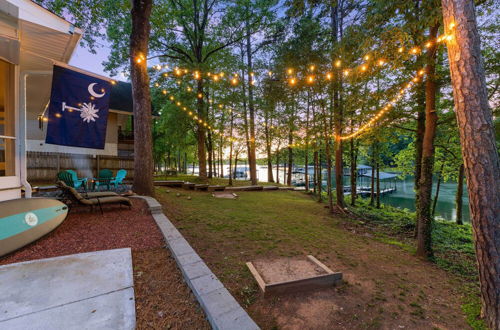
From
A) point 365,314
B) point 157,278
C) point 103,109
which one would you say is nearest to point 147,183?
point 103,109

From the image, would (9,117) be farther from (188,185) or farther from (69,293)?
(188,185)

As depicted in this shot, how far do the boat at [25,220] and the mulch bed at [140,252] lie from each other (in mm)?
130

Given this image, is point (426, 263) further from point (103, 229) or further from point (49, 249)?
point (49, 249)

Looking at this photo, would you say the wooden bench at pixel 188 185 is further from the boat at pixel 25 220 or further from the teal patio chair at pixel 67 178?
the boat at pixel 25 220

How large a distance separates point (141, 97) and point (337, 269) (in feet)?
24.5

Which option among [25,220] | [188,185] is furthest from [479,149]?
[188,185]

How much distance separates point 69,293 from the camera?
213 centimetres

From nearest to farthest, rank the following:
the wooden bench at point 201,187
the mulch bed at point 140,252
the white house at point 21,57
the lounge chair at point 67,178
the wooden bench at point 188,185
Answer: the mulch bed at point 140,252
the white house at point 21,57
the lounge chair at point 67,178
the wooden bench at point 201,187
the wooden bench at point 188,185

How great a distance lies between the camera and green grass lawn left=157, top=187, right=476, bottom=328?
226 centimetres

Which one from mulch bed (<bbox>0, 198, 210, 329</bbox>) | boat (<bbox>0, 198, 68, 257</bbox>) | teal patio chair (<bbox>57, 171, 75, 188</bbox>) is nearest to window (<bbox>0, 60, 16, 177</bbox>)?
boat (<bbox>0, 198, 68, 257</bbox>)

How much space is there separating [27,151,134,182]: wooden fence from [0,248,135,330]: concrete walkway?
8490 millimetres

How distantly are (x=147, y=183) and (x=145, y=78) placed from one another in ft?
12.1

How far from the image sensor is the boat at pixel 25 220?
9.81 ft

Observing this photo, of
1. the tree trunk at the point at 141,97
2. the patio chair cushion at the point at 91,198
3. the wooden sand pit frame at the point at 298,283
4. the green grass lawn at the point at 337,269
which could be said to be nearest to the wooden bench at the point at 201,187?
the tree trunk at the point at 141,97
